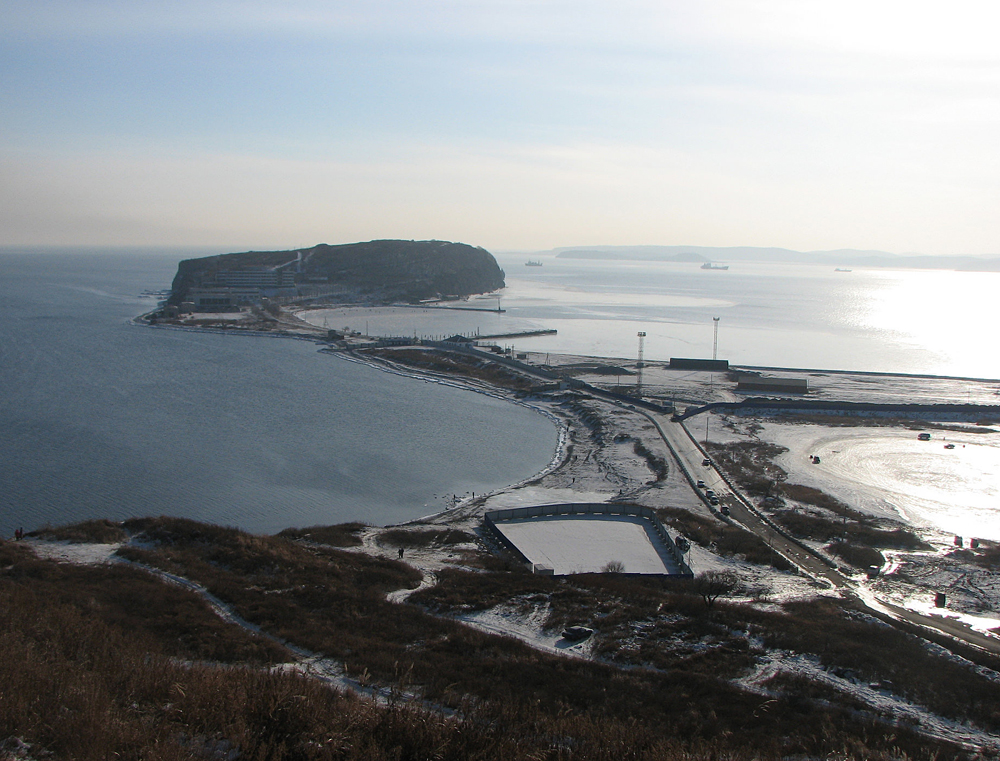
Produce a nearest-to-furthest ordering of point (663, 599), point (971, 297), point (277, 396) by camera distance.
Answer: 1. point (663, 599)
2. point (277, 396)
3. point (971, 297)

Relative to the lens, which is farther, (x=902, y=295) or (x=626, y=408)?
(x=902, y=295)

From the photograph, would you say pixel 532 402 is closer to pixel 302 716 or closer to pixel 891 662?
pixel 891 662

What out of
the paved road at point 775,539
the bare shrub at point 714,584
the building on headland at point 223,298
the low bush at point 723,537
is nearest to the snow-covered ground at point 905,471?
the paved road at point 775,539

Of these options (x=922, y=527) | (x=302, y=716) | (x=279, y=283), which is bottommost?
(x=922, y=527)

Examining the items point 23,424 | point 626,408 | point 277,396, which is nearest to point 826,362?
point 626,408

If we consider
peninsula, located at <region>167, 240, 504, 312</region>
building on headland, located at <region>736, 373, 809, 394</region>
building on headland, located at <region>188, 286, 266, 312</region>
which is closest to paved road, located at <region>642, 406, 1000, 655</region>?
building on headland, located at <region>736, 373, 809, 394</region>

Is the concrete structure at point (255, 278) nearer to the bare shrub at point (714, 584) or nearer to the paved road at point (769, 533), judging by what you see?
the paved road at point (769, 533)

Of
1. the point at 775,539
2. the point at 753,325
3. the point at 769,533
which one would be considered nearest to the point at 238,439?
the point at 769,533

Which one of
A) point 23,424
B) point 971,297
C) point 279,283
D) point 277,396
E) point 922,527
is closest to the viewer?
point 922,527
